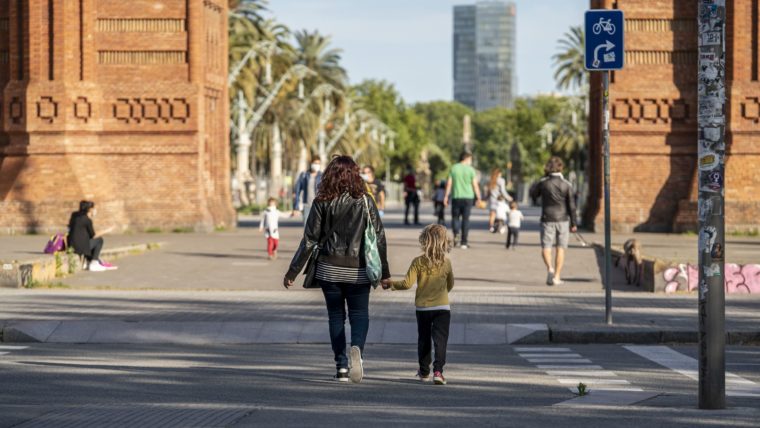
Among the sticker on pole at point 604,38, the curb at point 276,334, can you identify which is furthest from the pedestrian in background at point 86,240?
the sticker on pole at point 604,38

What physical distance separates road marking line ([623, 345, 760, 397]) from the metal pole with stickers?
5.04 ft

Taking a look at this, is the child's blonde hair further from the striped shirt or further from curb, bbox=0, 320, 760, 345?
curb, bbox=0, 320, 760, 345

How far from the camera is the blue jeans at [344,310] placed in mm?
12438

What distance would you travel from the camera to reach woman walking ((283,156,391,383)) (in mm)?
12359

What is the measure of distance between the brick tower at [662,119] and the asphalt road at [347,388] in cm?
2581

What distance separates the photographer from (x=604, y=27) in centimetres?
1675

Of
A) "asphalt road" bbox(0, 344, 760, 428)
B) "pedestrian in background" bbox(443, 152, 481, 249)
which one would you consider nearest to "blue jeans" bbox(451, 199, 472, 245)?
"pedestrian in background" bbox(443, 152, 481, 249)

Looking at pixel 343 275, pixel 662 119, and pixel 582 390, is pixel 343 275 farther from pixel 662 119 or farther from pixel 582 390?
pixel 662 119

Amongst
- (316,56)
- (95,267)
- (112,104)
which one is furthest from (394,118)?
(95,267)

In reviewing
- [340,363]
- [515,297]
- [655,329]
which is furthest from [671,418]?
[515,297]

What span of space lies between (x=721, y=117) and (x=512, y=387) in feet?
10.5

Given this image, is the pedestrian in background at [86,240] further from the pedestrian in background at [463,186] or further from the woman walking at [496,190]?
the woman walking at [496,190]

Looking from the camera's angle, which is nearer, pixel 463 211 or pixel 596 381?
pixel 596 381

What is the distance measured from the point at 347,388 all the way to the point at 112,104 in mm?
31305
